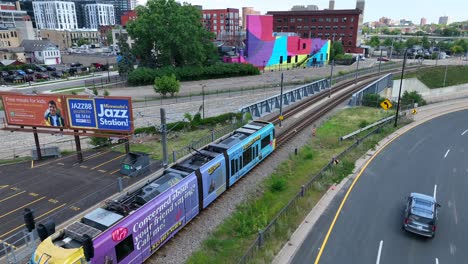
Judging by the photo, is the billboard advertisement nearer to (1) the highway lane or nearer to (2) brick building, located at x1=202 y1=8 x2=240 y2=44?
(1) the highway lane

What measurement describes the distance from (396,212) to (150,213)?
15.5 meters

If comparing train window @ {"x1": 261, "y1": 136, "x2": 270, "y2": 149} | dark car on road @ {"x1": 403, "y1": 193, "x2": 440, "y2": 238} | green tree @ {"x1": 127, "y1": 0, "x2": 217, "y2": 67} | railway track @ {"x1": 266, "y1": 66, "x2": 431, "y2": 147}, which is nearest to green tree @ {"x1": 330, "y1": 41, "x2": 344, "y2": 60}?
railway track @ {"x1": 266, "y1": 66, "x2": 431, "y2": 147}

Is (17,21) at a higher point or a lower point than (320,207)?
higher

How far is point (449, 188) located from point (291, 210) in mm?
12911

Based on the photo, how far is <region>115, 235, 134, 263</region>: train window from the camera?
1358 centimetres

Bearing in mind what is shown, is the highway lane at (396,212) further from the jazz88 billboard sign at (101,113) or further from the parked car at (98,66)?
the parked car at (98,66)

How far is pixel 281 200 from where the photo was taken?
22.2 m

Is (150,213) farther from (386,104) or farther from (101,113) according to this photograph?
(386,104)

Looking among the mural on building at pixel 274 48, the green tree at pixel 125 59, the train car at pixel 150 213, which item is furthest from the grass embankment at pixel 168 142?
the mural on building at pixel 274 48

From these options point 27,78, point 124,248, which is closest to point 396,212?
point 124,248

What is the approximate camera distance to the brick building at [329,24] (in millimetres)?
133000

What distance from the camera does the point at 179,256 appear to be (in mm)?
16375

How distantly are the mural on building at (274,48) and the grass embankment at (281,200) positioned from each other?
199 ft

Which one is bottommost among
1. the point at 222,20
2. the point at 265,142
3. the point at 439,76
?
the point at 265,142
